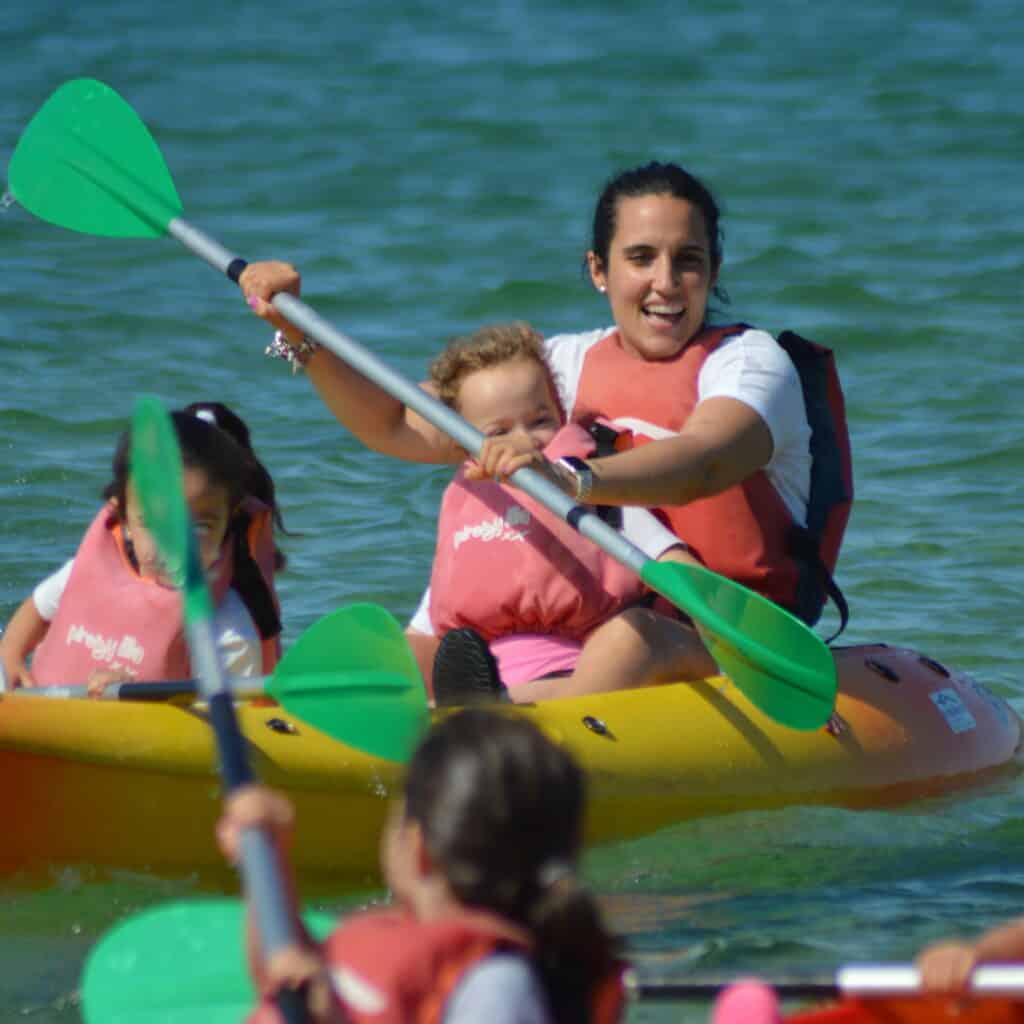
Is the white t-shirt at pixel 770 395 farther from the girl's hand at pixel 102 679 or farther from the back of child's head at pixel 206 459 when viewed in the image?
the girl's hand at pixel 102 679

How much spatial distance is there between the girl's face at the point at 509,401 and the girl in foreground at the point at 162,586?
15.9 inches

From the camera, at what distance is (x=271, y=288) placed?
12.7 ft

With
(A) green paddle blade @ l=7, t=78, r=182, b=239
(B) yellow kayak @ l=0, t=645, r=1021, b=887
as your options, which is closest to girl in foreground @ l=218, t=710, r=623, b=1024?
(B) yellow kayak @ l=0, t=645, r=1021, b=887

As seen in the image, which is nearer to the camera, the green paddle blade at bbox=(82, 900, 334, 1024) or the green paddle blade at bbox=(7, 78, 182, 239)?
the green paddle blade at bbox=(82, 900, 334, 1024)

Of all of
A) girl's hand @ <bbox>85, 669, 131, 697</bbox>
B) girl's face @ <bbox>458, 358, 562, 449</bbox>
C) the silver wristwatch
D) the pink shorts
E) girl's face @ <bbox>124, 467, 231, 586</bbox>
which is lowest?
the pink shorts

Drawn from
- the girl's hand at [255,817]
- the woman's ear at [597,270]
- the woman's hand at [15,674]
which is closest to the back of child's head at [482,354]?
the woman's ear at [597,270]

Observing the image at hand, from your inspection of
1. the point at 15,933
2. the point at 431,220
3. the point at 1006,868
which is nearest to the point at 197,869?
the point at 15,933

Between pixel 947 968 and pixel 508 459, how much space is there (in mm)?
1569

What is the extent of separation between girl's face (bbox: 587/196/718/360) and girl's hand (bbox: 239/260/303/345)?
61cm

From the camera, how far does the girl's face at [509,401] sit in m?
3.86

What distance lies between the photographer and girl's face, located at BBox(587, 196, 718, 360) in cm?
393

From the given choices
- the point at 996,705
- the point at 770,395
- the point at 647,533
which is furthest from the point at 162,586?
the point at 996,705

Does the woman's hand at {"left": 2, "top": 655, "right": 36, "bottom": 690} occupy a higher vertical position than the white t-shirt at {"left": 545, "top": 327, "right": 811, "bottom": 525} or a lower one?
lower

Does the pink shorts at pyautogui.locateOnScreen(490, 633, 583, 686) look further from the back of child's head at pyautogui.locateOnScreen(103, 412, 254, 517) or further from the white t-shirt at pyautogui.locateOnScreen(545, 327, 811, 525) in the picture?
the back of child's head at pyautogui.locateOnScreen(103, 412, 254, 517)
